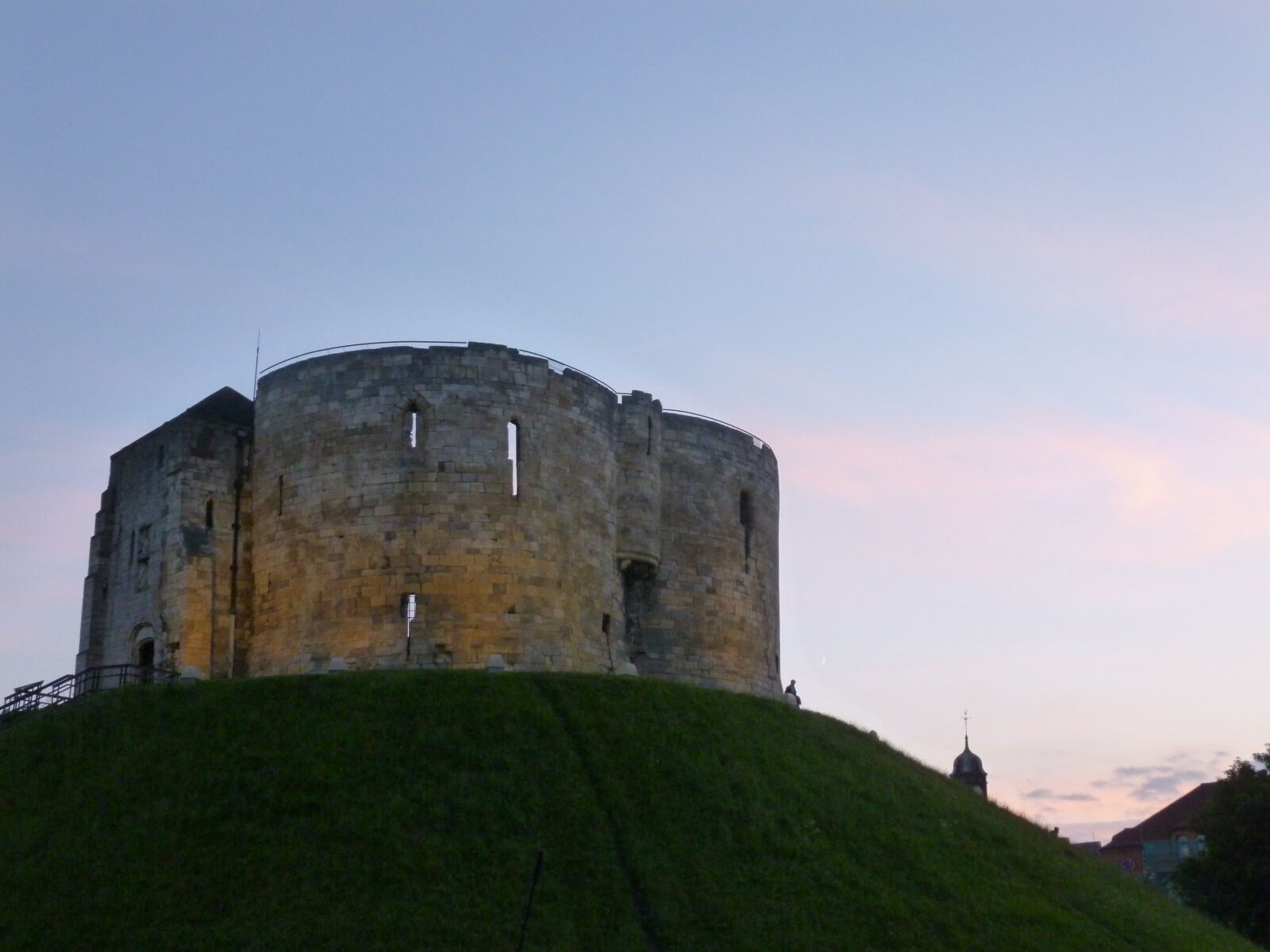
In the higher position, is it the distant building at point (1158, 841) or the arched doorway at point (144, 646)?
the arched doorway at point (144, 646)

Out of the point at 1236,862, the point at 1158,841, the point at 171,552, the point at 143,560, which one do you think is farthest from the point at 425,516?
the point at 1158,841

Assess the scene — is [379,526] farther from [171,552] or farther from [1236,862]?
[1236,862]

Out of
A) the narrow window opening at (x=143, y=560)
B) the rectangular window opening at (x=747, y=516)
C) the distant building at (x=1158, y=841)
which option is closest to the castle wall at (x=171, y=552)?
the narrow window opening at (x=143, y=560)

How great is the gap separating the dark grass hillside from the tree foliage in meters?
8.73

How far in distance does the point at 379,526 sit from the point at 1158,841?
56.8 m

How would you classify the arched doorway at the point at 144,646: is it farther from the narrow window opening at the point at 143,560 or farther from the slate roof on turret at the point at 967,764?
the slate roof on turret at the point at 967,764

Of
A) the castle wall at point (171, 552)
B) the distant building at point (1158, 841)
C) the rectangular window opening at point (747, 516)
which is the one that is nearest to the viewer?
the castle wall at point (171, 552)

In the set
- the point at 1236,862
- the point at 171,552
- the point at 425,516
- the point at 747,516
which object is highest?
the point at 747,516

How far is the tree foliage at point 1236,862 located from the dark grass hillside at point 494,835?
873 centimetres

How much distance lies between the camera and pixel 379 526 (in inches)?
1534

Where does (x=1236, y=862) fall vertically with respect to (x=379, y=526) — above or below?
below

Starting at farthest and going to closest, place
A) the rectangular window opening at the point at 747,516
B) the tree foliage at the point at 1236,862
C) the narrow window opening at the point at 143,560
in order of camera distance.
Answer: the rectangular window opening at the point at 747,516
the tree foliage at the point at 1236,862
the narrow window opening at the point at 143,560

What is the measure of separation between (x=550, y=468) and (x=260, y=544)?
759 cm

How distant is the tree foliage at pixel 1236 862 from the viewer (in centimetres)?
4550
